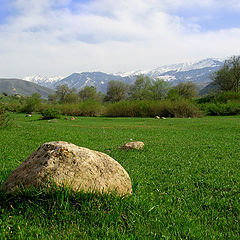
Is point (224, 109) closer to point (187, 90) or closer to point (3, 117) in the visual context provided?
point (3, 117)

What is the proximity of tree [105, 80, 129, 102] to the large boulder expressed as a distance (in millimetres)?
81138

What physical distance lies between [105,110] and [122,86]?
46.5 m

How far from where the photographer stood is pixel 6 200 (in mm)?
3092

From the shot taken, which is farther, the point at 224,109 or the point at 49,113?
the point at 224,109

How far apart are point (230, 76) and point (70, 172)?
62.2m

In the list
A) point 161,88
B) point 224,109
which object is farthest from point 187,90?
point 224,109

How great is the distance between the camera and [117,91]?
281 feet

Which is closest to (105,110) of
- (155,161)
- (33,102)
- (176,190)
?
(33,102)

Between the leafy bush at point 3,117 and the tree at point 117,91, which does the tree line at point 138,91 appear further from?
the leafy bush at point 3,117

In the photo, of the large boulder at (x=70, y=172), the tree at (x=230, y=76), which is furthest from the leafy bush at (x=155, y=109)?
the large boulder at (x=70, y=172)

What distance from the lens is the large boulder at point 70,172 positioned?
3.17m

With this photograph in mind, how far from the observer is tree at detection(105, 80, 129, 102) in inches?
3349

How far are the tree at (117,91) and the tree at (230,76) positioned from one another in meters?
36.2

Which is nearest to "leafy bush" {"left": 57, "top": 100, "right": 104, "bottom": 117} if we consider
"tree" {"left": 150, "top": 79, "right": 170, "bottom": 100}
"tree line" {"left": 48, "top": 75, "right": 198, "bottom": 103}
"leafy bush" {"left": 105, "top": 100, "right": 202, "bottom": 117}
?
"leafy bush" {"left": 105, "top": 100, "right": 202, "bottom": 117}
